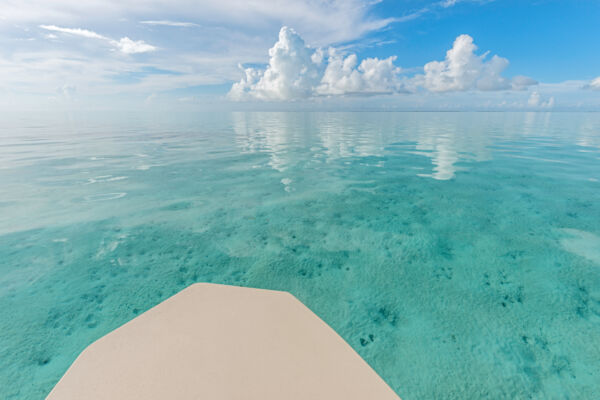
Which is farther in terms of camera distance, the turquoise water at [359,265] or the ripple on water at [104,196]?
the ripple on water at [104,196]

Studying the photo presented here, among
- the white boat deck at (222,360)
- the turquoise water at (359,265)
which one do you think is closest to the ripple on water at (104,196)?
the turquoise water at (359,265)

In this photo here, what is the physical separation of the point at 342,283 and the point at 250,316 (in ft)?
5.94

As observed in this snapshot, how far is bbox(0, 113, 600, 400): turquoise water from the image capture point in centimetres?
335

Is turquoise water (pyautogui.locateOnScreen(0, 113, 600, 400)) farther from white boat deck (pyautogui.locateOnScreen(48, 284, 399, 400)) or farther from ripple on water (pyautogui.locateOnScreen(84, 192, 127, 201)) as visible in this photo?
white boat deck (pyautogui.locateOnScreen(48, 284, 399, 400))

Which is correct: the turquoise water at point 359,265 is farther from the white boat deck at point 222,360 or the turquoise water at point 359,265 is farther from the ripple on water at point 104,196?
the white boat deck at point 222,360

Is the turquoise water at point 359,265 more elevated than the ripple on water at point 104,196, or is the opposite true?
the ripple on water at point 104,196

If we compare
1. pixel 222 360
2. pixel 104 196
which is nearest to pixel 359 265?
pixel 222 360

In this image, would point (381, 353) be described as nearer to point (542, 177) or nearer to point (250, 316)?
point (250, 316)

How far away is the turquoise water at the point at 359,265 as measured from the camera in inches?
132

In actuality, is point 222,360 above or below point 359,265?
above

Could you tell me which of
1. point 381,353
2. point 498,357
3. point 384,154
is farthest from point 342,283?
point 384,154

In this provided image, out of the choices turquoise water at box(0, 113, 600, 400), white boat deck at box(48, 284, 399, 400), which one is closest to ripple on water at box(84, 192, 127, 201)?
turquoise water at box(0, 113, 600, 400)

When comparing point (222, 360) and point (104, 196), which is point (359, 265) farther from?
point (104, 196)

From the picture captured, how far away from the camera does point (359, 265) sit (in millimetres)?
5379
